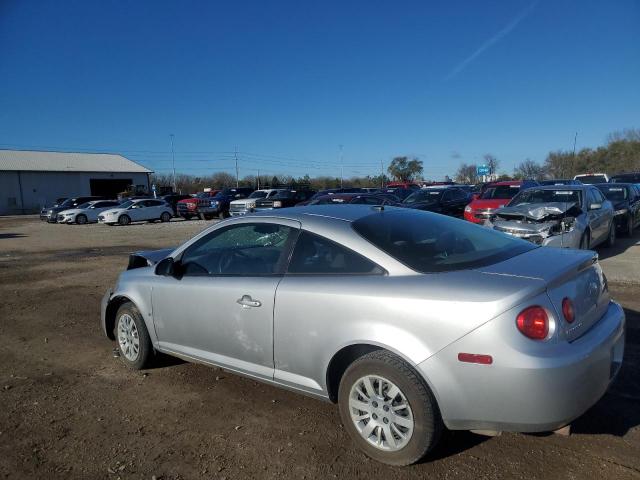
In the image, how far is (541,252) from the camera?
137 inches

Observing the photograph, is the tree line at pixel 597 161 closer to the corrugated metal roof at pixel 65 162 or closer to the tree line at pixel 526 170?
the tree line at pixel 526 170

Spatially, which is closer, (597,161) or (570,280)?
(570,280)

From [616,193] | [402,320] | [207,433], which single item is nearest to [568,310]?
[402,320]

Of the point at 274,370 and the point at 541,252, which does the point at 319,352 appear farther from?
the point at 541,252

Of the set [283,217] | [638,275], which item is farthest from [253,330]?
[638,275]

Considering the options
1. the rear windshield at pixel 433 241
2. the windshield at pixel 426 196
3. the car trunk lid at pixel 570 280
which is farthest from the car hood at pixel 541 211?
the windshield at pixel 426 196

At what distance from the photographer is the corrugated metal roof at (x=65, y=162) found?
57.5m

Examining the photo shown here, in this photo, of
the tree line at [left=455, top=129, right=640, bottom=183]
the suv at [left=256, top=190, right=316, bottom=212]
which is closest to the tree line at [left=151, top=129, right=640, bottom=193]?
the tree line at [left=455, top=129, right=640, bottom=183]

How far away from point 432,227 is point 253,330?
153 cm

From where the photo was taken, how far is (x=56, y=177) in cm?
5797

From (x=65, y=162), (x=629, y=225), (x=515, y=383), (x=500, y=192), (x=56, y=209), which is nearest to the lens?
(x=515, y=383)

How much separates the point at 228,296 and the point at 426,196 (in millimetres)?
14907

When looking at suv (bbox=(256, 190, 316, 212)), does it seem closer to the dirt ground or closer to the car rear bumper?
the dirt ground

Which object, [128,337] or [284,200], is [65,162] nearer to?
[284,200]
